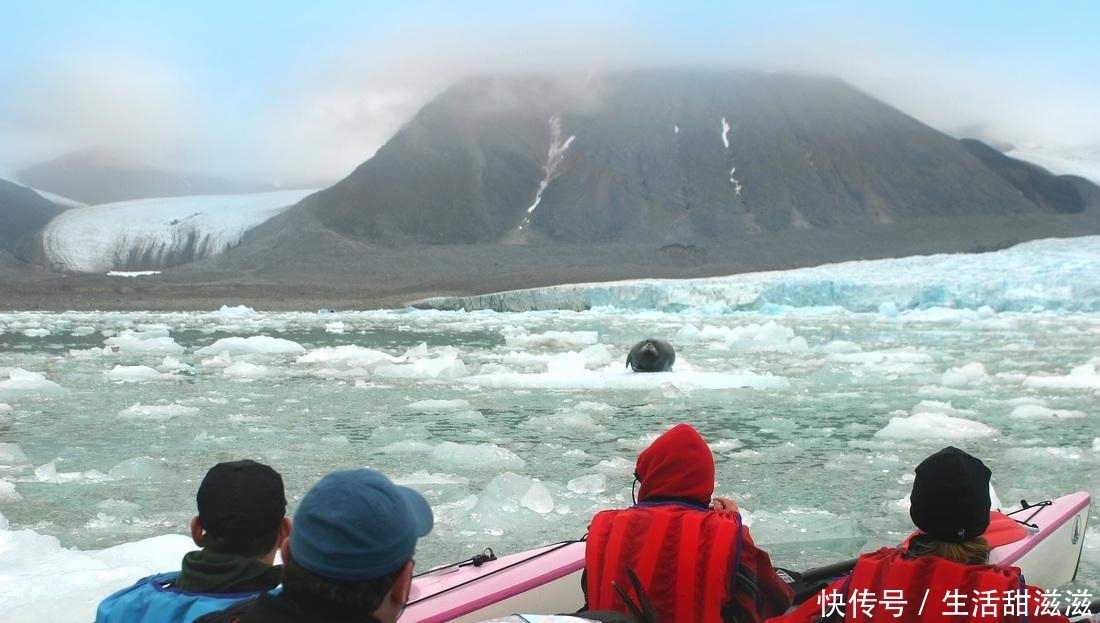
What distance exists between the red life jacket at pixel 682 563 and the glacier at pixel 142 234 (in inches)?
2627

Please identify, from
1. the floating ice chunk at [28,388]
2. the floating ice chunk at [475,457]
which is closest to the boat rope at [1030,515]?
the floating ice chunk at [475,457]

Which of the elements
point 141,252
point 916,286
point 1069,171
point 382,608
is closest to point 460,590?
point 382,608

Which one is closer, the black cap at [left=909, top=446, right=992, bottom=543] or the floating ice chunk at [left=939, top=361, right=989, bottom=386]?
the black cap at [left=909, top=446, right=992, bottom=543]

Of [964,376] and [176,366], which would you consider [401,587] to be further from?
[176,366]

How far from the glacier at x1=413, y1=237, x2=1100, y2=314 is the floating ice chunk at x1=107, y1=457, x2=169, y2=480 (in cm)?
2079

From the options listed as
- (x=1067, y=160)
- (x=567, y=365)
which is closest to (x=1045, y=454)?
(x=567, y=365)

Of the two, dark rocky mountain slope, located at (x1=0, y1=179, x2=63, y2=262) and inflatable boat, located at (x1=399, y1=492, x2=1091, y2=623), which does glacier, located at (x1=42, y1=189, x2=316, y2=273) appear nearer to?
dark rocky mountain slope, located at (x1=0, y1=179, x2=63, y2=262)

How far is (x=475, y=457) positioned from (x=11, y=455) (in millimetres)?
2602

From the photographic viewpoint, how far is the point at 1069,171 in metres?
85.6

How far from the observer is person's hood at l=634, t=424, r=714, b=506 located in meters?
2.07

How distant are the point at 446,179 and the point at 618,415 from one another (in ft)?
256

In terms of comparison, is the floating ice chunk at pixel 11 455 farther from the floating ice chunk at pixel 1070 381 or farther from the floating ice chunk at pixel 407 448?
the floating ice chunk at pixel 1070 381

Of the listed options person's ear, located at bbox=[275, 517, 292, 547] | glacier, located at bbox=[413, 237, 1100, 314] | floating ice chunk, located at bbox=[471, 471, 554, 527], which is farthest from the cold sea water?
glacier, located at bbox=[413, 237, 1100, 314]

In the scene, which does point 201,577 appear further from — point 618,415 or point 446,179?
point 446,179
